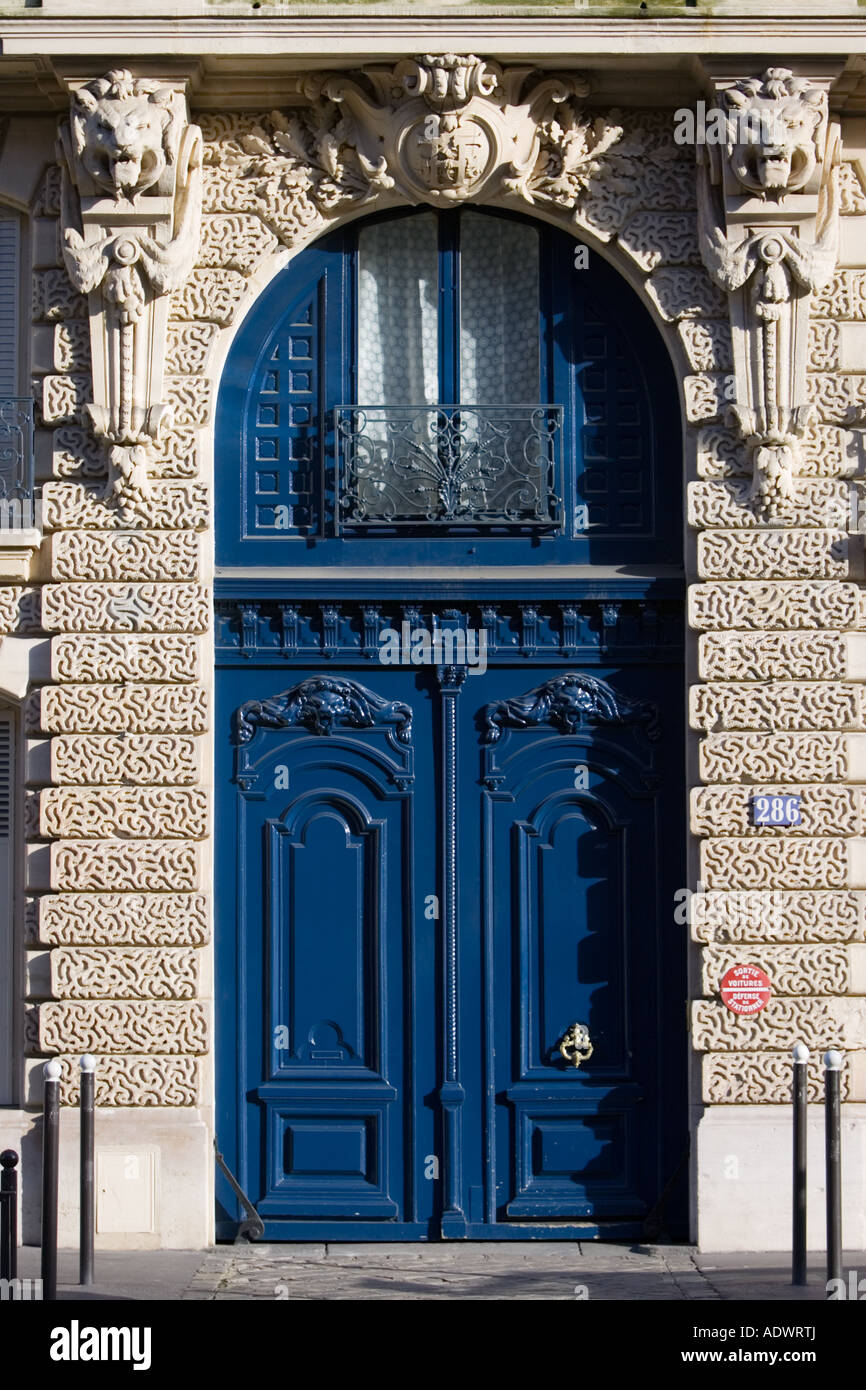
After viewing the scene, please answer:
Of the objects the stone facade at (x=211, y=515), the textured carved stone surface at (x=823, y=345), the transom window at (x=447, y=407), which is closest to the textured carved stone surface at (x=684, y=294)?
the stone facade at (x=211, y=515)

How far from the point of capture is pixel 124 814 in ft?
35.8

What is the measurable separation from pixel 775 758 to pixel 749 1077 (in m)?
1.83

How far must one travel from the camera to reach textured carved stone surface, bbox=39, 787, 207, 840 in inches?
429

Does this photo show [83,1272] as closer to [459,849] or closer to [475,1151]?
[475,1151]

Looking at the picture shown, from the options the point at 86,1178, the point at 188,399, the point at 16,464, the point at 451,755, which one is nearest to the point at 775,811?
the point at 451,755

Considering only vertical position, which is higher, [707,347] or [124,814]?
[707,347]

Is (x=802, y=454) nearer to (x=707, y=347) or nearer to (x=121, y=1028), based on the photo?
(x=707, y=347)

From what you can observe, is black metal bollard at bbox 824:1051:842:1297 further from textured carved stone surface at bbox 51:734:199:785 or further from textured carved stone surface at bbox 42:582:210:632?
textured carved stone surface at bbox 42:582:210:632

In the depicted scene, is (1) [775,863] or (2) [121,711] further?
(2) [121,711]

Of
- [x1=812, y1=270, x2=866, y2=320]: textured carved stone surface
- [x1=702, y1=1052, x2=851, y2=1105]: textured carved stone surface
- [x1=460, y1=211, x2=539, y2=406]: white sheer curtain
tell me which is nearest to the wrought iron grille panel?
[x1=460, y1=211, x2=539, y2=406]: white sheer curtain

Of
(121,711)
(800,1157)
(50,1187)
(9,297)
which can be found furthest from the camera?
(9,297)

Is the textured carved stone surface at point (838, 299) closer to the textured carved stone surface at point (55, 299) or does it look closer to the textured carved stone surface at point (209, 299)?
the textured carved stone surface at point (209, 299)

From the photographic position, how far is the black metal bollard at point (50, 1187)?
866 centimetres

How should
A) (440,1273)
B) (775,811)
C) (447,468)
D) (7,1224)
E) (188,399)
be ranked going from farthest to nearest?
(447,468)
(188,399)
(775,811)
(440,1273)
(7,1224)
